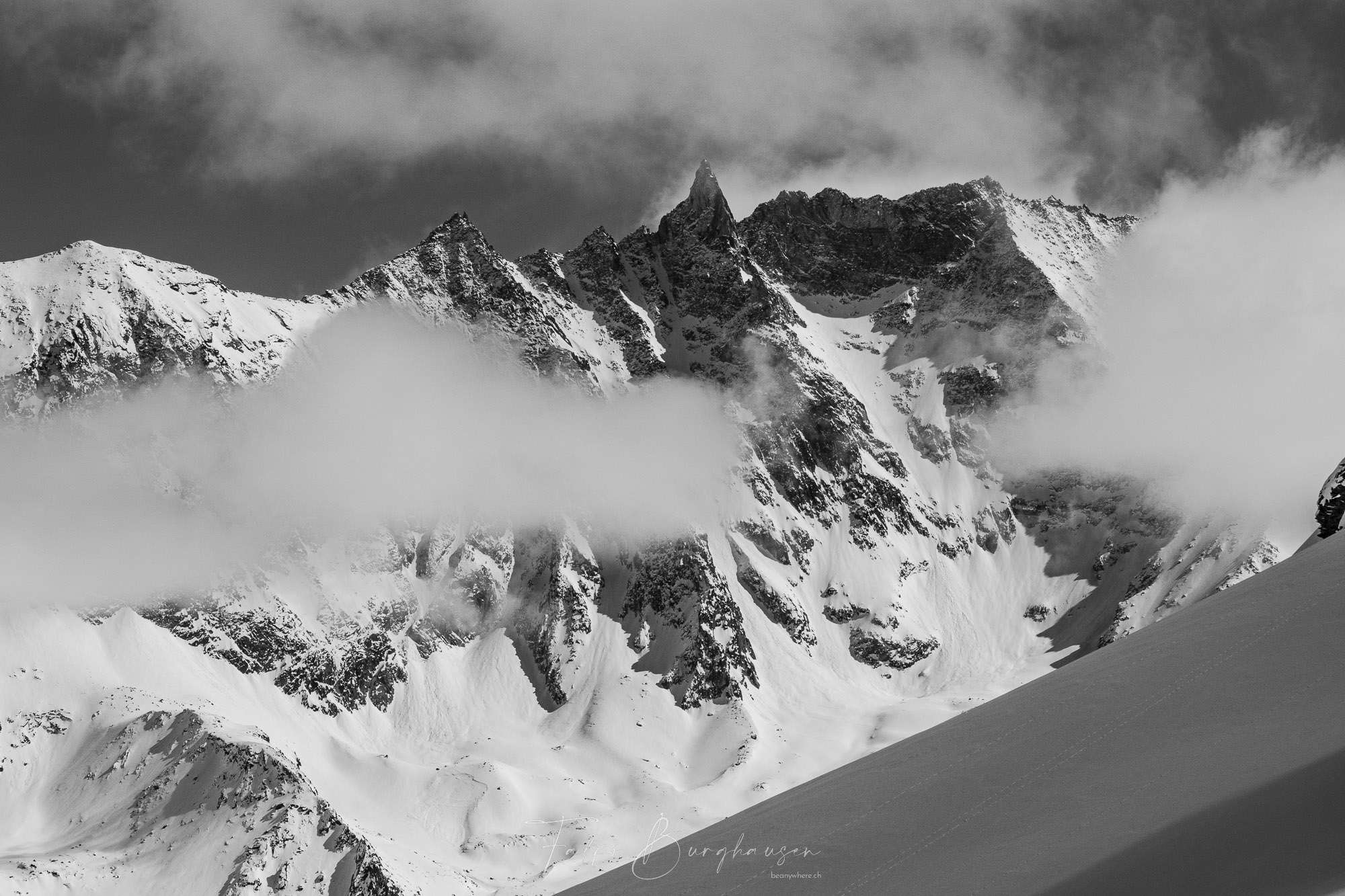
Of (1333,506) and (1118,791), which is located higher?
(1333,506)

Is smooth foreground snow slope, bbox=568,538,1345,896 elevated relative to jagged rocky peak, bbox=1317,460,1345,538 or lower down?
lower down

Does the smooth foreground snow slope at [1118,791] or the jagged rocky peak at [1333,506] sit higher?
the jagged rocky peak at [1333,506]

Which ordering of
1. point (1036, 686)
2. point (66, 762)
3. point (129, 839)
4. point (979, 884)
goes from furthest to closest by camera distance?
point (66, 762)
point (129, 839)
point (1036, 686)
point (979, 884)

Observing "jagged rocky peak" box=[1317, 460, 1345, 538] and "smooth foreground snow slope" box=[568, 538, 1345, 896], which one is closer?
"smooth foreground snow slope" box=[568, 538, 1345, 896]

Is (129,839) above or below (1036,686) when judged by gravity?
above

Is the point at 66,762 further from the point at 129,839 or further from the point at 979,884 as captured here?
the point at 979,884

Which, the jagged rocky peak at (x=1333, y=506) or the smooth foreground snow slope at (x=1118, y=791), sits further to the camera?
the jagged rocky peak at (x=1333, y=506)

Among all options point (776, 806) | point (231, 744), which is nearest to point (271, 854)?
point (231, 744)

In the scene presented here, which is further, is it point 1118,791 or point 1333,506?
point 1333,506
